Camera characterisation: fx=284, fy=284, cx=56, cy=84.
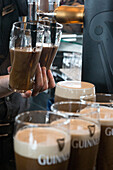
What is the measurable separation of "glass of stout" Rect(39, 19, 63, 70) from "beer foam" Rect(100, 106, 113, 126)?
1.61 feet

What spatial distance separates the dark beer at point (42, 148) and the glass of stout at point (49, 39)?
65cm

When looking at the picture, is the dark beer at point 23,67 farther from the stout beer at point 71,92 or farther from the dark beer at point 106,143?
the dark beer at point 106,143

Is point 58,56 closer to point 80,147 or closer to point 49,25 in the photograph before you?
point 49,25

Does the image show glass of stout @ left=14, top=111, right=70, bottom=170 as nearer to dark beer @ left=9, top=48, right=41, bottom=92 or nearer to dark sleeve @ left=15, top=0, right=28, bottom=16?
dark beer @ left=9, top=48, right=41, bottom=92

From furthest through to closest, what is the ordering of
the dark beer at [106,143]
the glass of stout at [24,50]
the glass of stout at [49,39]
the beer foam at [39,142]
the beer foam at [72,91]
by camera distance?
the glass of stout at [49,39] → the glass of stout at [24,50] → the beer foam at [72,91] → the dark beer at [106,143] → the beer foam at [39,142]

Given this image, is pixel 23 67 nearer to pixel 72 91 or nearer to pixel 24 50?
pixel 24 50

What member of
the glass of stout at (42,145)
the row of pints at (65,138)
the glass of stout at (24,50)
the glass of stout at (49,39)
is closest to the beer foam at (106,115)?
the row of pints at (65,138)

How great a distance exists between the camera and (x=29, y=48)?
1.04 meters

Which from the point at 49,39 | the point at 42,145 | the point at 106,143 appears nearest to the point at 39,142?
the point at 42,145

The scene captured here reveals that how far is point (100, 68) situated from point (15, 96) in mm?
954

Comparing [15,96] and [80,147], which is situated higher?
[80,147]

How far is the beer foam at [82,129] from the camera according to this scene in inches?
23.4

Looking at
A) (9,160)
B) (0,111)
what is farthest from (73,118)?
(0,111)

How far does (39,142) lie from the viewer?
53 centimetres
